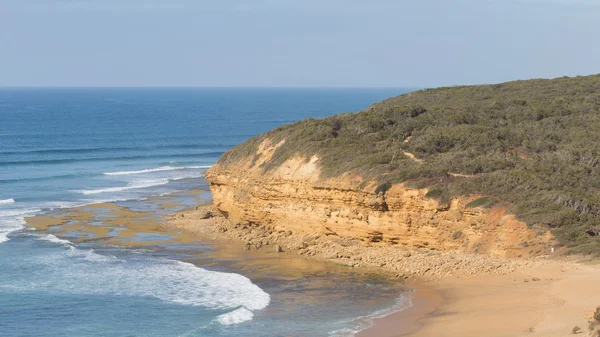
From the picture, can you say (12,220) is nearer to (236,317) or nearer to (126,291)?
(126,291)

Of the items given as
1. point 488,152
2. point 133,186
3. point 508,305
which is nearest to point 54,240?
point 133,186

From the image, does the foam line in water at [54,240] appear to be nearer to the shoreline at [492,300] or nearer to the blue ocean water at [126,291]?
the blue ocean water at [126,291]

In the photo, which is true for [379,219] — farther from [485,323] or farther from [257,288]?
[485,323]

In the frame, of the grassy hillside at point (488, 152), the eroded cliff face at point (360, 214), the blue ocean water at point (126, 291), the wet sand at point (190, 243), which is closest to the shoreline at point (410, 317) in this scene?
the blue ocean water at point (126, 291)

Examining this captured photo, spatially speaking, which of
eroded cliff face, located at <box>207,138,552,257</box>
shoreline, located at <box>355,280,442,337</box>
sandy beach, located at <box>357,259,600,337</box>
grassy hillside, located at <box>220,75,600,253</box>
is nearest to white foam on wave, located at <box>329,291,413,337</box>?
shoreline, located at <box>355,280,442,337</box>

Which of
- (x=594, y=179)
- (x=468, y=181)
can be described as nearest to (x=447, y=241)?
(x=468, y=181)

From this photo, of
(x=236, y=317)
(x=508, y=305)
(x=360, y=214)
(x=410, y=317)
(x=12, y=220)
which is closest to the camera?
(x=508, y=305)

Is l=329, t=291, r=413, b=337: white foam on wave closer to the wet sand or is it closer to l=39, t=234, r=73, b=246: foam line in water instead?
the wet sand
